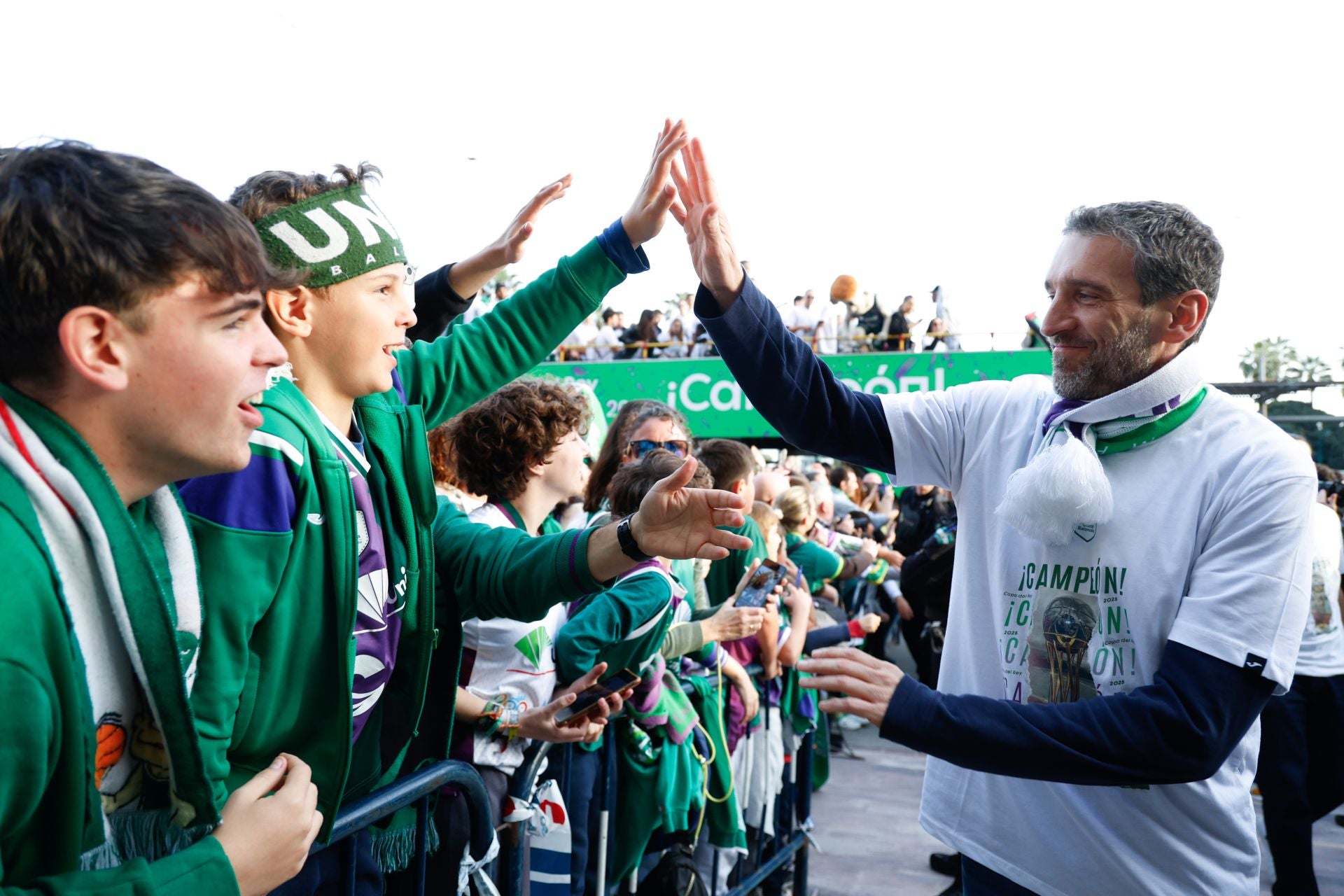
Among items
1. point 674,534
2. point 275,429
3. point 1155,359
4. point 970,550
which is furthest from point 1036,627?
point 275,429

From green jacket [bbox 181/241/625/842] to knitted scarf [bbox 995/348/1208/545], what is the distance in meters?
1.14

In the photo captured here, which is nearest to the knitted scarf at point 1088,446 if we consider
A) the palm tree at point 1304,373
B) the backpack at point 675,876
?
the backpack at point 675,876

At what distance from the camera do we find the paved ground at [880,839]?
4.68 metres

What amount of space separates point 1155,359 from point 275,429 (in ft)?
5.64

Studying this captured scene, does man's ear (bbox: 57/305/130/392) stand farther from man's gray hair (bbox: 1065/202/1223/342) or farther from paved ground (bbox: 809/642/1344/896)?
paved ground (bbox: 809/642/1344/896)

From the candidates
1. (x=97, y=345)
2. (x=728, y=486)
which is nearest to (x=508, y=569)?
(x=97, y=345)

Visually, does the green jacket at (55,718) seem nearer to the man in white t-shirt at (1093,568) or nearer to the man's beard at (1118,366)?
the man in white t-shirt at (1093,568)

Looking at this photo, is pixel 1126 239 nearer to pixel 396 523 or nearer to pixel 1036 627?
pixel 1036 627

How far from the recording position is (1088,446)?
75.0 inches

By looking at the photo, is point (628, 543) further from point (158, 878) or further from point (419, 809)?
point (158, 878)

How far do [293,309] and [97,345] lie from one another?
1.93ft

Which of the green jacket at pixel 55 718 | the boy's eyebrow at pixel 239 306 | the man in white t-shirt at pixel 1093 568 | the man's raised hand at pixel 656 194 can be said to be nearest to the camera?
the green jacket at pixel 55 718

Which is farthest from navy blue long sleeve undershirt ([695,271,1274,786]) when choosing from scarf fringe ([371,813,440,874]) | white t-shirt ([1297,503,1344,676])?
white t-shirt ([1297,503,1344,676])

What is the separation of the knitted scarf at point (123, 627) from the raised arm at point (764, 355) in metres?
1.13
